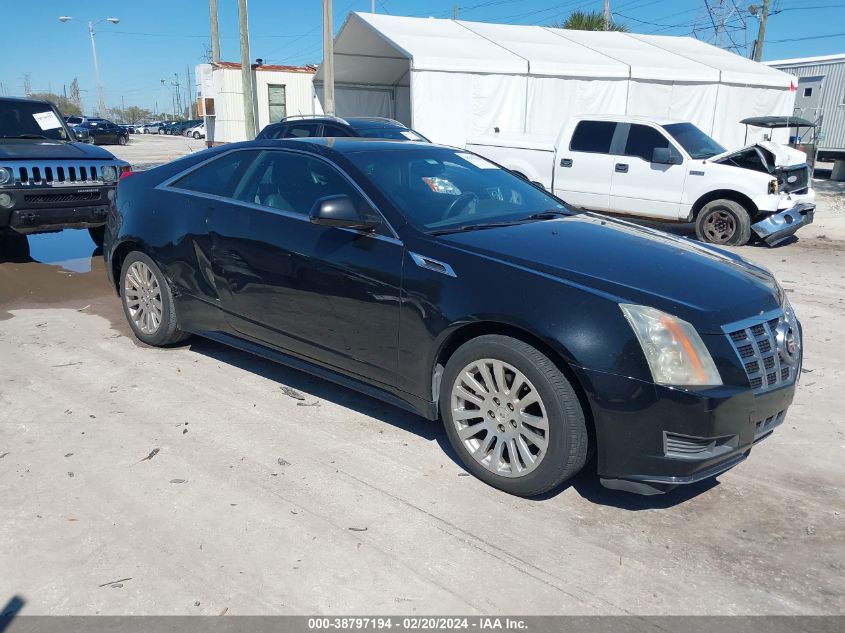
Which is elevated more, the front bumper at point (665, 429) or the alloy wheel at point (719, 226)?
the front bumper at point (665, 429)

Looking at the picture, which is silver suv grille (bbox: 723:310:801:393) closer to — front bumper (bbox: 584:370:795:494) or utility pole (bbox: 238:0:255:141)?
front bumper (bbox: 584:370:795:494)

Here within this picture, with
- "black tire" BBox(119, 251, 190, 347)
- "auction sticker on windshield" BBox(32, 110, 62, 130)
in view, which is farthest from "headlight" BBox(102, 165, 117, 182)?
"black tire" BBox(119, 251, 190, 347)

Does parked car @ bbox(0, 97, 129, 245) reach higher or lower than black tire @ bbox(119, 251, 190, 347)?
higher

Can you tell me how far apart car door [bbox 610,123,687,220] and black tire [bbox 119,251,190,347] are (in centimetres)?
781

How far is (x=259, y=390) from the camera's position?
187 inches

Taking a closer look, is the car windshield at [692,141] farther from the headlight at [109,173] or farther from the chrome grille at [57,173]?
the chrome grille at [57,173]

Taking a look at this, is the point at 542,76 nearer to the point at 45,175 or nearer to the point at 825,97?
the point at 825,97

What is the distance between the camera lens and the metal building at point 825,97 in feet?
76.3

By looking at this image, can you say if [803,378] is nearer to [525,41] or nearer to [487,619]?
[487,619]

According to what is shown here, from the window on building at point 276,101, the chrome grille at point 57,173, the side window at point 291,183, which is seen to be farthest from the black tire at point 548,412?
the window on building at point 276,101

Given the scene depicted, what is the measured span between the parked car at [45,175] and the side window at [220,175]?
386cm

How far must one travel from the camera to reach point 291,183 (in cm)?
441

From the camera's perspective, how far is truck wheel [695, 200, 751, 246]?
10.0m

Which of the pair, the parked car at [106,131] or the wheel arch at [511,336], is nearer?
the wheel arch at [511,336]
